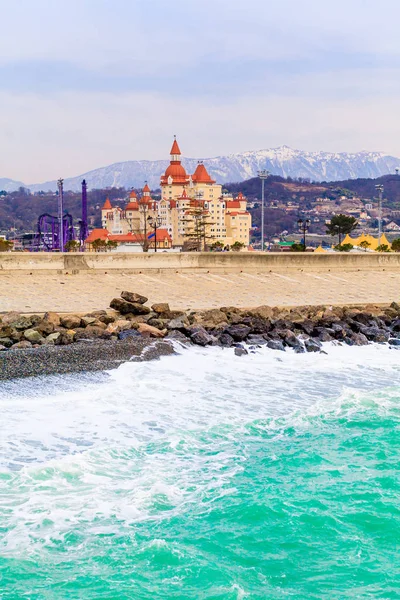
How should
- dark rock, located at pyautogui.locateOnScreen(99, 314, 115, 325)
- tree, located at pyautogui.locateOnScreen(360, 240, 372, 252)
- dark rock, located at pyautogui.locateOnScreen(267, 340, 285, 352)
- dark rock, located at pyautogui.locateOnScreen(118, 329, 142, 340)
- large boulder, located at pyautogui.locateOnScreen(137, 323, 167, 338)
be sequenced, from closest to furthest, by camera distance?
dark rock, located at pyautogui.locateOnScreen(118, 329, 142, 340) → dark rock, located at pyautogui.locateOnScreen(267, 340, 285, 352) → large boulder, located at pyautogui.locateOnScreen(137, 323, 167, 338) → dark rock, located at pyautogui.locateOnScreen(99, 314, 115, 325) → tree, located at pyautogui.locateOnScreen(360, 240, 372, 252)

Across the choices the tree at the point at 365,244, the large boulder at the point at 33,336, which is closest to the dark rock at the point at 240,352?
the large boulder at the point at 33,336

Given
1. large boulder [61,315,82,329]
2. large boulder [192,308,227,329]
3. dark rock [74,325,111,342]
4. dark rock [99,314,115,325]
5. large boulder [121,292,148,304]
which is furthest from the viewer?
large boulder [121,292,148,304]

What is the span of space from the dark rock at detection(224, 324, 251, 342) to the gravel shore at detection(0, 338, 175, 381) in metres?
1.98

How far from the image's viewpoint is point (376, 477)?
8359 millimetres

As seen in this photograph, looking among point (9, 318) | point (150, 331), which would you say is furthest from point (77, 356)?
point (9, 318)

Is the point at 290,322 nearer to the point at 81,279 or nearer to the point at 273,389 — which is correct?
the point at 273,389

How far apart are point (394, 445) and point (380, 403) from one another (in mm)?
2309

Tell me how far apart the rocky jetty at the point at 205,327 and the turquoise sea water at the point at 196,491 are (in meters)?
3.59

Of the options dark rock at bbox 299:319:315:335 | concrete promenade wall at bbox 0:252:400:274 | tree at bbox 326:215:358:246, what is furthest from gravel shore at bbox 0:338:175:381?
tree at bbox 326:215:358:246

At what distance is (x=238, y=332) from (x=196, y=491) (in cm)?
975

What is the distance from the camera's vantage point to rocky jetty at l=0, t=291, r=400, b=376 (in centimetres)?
1606

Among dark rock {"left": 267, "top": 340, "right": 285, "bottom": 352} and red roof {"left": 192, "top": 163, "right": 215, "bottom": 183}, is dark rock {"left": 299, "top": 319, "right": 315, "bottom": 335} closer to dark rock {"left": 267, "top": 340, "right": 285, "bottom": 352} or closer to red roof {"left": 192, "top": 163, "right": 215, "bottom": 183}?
dark rock {"left": 267, "top": 340, "right": 285, "bottom": 352}

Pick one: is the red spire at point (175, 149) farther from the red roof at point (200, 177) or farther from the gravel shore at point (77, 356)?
the gravel shore at point (77, 356)

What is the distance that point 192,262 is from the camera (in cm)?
2755
